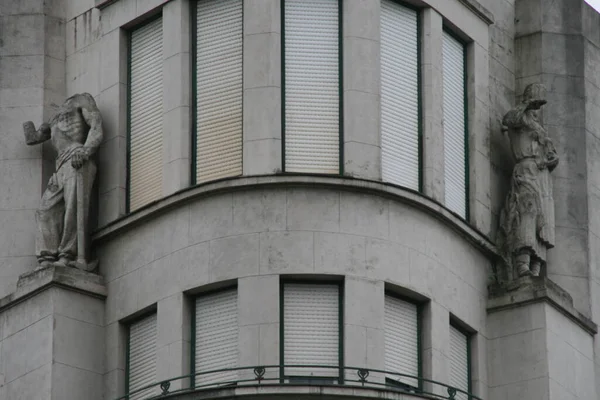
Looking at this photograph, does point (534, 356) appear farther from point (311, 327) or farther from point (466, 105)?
point (466, 105)

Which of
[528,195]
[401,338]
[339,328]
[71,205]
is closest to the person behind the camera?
[339,328]

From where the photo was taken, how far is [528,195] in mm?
57719

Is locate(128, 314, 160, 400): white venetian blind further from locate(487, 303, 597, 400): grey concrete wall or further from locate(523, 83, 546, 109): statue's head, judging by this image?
locate(523, 83, 546, 109): statue's head

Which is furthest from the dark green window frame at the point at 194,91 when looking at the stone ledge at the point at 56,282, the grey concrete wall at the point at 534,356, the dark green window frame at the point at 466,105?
the grey concrete wall at the point at 534,356

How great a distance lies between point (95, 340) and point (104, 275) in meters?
1.28

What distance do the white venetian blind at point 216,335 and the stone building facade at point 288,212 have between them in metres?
0.04

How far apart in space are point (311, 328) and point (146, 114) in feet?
19.0

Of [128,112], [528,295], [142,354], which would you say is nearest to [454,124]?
[528,295]

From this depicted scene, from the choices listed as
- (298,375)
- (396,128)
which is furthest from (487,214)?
(298,375)

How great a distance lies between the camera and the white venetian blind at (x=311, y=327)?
5369cm

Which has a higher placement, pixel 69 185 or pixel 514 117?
pixel 514 117

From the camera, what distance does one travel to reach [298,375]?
5328 centimetres

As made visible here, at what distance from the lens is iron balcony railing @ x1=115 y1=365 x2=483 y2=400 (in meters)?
53.0

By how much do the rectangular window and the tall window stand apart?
255cm
